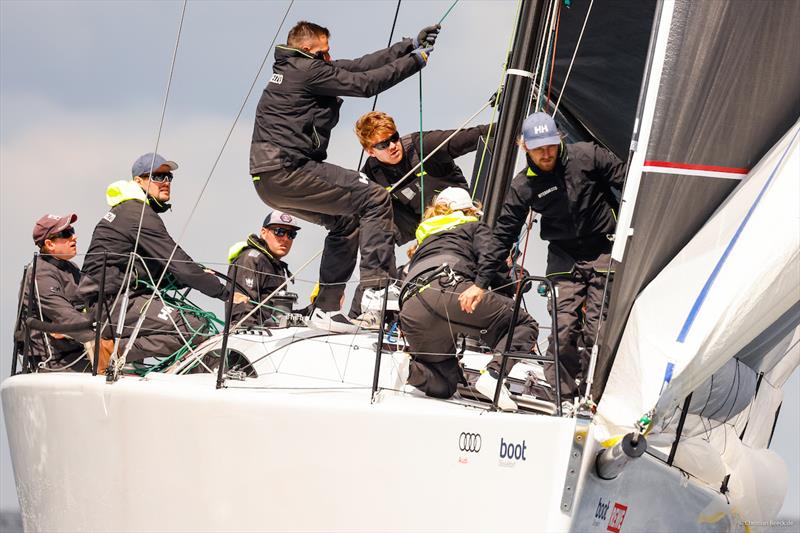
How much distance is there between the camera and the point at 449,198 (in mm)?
5539

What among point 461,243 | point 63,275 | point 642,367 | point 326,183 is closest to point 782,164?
point 642,367

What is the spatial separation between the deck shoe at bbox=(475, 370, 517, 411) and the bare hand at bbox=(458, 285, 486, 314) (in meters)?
0.27


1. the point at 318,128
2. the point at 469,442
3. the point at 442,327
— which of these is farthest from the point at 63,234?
the point at 469,442

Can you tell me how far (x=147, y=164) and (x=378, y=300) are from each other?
4.70ft

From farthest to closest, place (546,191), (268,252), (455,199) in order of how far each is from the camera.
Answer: (268,252)
(455,199)
(546,191)

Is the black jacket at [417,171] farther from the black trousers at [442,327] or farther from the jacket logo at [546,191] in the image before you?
the black trousers at [442,327]

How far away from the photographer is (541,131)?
17.1 ft

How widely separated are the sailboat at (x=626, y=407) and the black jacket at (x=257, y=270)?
134 centimetres

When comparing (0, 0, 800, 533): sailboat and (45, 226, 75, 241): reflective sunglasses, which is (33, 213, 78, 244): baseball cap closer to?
(45, 226, 75, 241): reflective sunglasses

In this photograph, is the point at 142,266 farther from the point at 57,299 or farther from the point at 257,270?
the point at 257,270

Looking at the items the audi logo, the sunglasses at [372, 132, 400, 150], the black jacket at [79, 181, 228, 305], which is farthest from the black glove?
the audi logo

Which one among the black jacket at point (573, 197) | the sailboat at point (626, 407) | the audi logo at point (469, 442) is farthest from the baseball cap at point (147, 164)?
the audi logo at point (469, 442)

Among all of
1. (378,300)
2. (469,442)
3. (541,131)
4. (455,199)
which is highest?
(541,131)

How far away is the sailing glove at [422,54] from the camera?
640 centimetres
